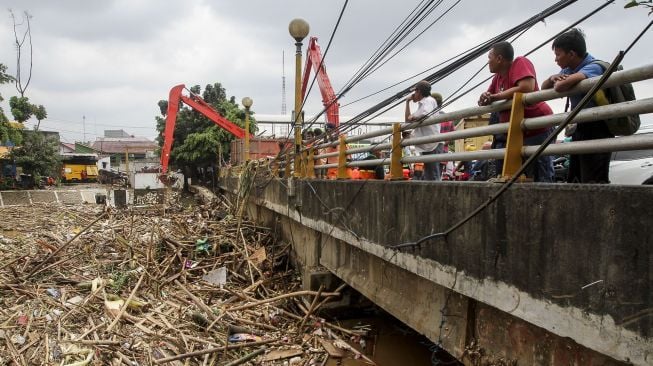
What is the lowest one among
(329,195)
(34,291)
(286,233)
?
(34,291)

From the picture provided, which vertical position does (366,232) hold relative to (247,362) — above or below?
above

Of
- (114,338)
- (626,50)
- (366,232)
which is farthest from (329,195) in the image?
(626,50)

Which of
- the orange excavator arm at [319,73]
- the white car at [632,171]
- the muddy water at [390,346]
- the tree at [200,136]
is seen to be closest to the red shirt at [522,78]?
the white car at [632,171]

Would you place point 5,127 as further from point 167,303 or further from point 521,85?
point 521,85

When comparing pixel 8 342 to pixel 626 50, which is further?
pixel 8 342

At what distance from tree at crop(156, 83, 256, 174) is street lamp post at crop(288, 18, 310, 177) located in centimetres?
1867

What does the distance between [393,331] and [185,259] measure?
4.79m

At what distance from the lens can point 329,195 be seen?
6.23 metres

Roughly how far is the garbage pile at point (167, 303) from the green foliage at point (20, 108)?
22.6 meters

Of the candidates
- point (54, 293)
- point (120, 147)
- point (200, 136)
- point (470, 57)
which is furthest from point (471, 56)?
point (120, 147)

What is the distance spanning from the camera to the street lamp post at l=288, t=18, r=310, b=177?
25.0ft

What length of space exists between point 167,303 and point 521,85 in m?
6.61

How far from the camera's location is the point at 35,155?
29453 millimetres

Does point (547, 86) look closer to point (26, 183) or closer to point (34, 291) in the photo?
point (34, 291)
